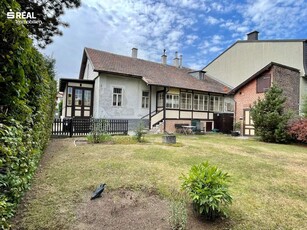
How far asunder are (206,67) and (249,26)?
6143 mm

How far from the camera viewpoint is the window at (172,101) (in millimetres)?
16516

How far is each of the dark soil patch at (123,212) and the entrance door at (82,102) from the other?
1266cm

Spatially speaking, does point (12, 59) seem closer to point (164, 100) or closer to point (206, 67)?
point (164, 100)

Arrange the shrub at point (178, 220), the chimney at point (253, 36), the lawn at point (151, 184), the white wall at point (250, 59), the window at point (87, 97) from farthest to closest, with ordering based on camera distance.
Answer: the chimney at point (253, 36)
the white wall at point (250, 59)
the window at point (87, 97)
the lawn at point (151, 184)
the shrub at point (178, 220)

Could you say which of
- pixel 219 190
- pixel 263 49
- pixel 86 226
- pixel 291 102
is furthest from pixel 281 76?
pixel 86 226

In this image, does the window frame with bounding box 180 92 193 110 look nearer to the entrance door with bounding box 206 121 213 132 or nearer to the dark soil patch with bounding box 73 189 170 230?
the entrance door with bounding box 206 121 213 132

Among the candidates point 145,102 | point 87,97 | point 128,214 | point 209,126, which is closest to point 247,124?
point 209,126

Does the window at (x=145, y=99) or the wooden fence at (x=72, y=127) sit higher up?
the window at (x=145, y=99)

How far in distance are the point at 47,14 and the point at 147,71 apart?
435 inches

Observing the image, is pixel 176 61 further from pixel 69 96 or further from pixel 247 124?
pixel 69 96

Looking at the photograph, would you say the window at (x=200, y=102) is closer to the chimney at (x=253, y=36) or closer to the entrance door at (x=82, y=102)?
the chimney at (x=253, y=36)

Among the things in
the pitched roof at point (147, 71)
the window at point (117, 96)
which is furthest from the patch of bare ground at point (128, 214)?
the window at point (117, 96)

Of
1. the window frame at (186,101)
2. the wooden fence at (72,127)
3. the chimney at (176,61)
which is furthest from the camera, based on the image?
the chimney at (176,61)

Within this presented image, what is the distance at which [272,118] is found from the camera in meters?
12.3
